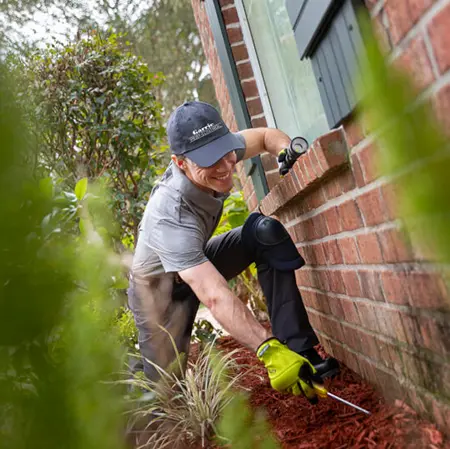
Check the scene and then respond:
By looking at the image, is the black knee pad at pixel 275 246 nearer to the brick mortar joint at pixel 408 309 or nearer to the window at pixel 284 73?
the brick mortar joint at pixel 408 309

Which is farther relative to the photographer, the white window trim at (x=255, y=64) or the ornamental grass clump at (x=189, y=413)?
the white window trim at (x=255, y=64)

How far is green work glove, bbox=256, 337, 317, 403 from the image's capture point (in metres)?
1.98

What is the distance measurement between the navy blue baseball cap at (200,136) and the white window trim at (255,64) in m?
0.74

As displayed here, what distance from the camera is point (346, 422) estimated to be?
1.90 meters

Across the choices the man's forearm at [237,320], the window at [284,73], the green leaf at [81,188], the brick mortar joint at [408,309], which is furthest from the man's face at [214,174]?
the green leaf at [81,188]

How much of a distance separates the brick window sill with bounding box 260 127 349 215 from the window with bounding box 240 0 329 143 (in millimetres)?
259

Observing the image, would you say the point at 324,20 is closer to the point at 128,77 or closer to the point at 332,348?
the point at 332,348

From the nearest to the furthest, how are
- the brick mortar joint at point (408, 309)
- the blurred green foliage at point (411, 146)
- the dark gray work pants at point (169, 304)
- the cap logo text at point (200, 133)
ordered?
1. the blurred green foliage at point (411, 146)
2. the brick mortar joint at point (408, 309)
3. the cap logo text at point (200, 133)
4. the dark gray work pants at point (169, 304)

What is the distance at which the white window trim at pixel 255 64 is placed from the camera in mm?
3322

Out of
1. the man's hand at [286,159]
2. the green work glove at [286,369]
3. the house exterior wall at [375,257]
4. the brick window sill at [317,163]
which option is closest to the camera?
the house exterior wall at [375,257]

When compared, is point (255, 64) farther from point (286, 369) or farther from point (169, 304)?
point (286, 369)

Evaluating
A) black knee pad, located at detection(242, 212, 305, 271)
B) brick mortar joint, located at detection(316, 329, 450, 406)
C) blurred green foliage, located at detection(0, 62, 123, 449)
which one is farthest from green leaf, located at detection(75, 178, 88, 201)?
black knee pad, located at detection(242, 212, 305, 271)

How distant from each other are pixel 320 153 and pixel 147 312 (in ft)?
5.17

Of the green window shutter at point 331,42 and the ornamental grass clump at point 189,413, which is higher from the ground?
the green window shutter at point 331,42
